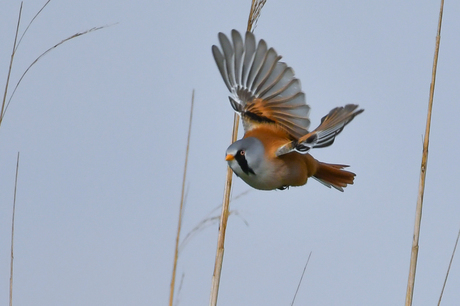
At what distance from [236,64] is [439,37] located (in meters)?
0.73

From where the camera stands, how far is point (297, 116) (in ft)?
7.57

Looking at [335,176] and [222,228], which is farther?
[335,176]

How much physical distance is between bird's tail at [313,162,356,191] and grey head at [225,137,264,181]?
2.24ft

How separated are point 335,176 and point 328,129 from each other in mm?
850

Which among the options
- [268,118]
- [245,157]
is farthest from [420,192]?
[268,118]

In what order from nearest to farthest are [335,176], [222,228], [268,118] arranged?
[222,228] → [268,118] → [335,176]

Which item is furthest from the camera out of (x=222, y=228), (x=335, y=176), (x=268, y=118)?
(x=335, y=176)

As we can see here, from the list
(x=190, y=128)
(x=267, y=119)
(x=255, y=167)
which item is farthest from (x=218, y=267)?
(x=267, y=119)

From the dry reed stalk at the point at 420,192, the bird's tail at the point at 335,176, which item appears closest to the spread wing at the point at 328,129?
the dry reed stalk at the point at 420,192

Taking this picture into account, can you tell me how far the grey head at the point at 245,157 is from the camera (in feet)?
6.19

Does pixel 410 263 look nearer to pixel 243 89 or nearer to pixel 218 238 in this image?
pixel 218 238

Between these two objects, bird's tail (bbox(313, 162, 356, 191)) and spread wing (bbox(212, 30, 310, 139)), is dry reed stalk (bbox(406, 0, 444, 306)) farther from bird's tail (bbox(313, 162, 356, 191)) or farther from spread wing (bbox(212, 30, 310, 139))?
bird's tail (bbox(313, 162, 356, 191))

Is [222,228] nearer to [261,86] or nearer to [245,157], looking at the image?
[245,157]

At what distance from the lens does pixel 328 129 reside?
1837 mm
